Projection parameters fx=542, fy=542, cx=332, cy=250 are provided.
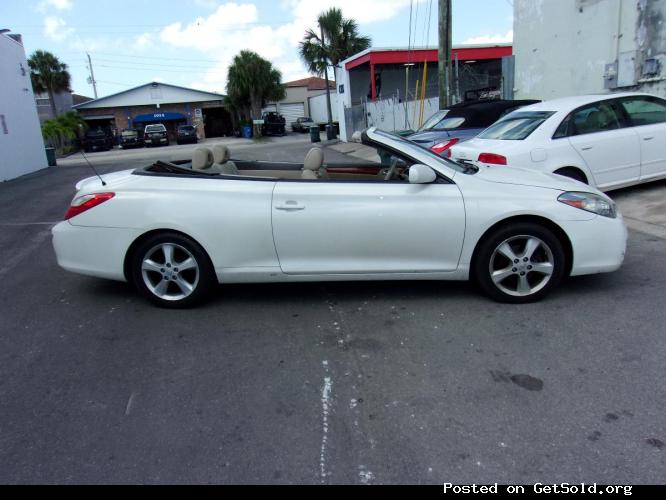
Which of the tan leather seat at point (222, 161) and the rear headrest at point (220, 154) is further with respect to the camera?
the rear headrest at point (220, 154)

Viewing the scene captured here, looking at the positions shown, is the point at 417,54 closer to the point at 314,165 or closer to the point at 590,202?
the point at 314,165

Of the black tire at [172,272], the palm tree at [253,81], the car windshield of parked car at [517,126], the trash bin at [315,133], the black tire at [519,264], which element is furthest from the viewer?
the palm tree at [253,81]

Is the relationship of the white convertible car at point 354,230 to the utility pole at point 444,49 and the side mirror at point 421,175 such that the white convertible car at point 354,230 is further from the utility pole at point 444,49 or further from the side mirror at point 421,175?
the utility pole at point 444,49

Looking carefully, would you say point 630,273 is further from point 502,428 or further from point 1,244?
point 1,244

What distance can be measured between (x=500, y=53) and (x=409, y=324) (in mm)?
29414

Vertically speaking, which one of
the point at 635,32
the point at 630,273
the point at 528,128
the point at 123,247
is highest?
the point at 635,32

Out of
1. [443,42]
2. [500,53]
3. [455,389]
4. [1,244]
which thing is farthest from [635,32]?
[500,53]

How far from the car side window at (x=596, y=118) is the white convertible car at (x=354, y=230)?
3.16 meters

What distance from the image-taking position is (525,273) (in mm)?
4270

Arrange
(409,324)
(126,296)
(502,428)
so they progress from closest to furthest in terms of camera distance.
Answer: (502,428) < (409,324) < (126,296)

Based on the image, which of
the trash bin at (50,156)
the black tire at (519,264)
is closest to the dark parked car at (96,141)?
the trash bin at (50,156)

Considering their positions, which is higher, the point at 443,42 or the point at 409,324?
the point at 443,42

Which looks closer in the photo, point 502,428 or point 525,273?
point 502,428

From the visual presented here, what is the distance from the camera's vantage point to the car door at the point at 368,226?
4.21 m
